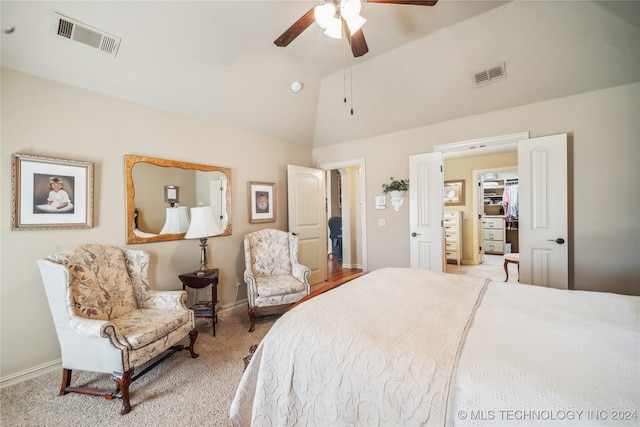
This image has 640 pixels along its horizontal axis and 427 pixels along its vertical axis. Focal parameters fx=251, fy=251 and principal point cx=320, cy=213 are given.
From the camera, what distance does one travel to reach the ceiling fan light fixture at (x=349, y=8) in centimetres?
156

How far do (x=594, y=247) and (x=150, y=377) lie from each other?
172 inches

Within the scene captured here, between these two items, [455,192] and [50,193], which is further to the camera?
[455,192]

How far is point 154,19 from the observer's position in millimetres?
2125

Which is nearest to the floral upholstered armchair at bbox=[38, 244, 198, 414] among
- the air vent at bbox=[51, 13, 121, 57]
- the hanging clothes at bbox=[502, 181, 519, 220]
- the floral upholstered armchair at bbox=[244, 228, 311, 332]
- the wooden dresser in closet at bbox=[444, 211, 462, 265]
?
the floral upholstered armchair at bbox=[244, 228, 311, 332]

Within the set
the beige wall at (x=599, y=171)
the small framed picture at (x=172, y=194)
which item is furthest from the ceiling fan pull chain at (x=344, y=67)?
the small framed picture at (x=172, y=194)

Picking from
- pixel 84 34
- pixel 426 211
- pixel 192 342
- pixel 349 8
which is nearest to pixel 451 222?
pixel 426 211

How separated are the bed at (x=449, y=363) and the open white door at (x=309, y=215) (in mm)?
2592

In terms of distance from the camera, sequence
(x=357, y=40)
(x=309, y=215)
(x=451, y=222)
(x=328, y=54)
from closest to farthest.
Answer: (x=357, y=40)
(x=328, y=54)
(x=309, y=215)
(x=451, y=222)

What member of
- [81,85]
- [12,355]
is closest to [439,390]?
[12,355]

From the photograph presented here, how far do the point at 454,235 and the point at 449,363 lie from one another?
17.9 feet

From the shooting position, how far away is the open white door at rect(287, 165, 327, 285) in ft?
13.1

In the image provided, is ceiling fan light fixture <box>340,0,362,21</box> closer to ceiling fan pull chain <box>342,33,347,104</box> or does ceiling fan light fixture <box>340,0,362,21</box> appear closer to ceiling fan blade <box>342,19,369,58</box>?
ceiling fan blade <box>342,19,369,58</box>

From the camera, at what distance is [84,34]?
6.58 ft

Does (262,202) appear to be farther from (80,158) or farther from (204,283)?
(80,158)
